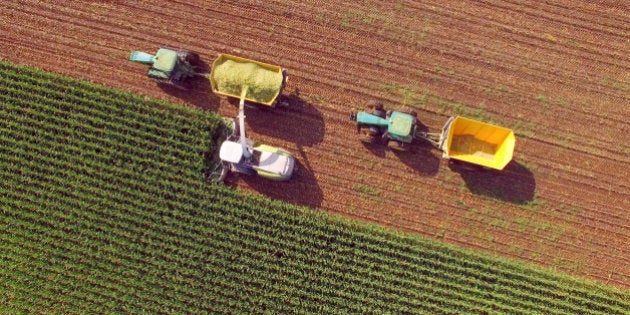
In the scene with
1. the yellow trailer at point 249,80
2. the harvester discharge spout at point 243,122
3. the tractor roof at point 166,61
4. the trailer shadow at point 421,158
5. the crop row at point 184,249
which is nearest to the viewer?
the harvester discharge spout at point 243,122

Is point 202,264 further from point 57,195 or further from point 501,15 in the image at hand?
point 501,15

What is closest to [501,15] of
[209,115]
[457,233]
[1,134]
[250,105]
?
[457,233]

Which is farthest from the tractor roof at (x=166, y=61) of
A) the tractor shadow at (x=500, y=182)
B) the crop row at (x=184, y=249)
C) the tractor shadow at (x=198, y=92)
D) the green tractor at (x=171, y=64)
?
the tractor shadow at (x=500, y=182)

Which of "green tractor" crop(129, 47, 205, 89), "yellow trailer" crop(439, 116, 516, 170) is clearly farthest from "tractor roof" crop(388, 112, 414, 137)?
"green tractor" crop(129, 47, 205, 89)

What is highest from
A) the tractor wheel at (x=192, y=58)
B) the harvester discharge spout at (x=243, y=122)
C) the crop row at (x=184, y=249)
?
the tractor wheel at (x=192, y=58)

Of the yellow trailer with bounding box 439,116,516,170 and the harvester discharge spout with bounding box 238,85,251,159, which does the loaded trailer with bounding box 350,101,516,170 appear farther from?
the harvester discharge spout with bounding box 238,85,251,159

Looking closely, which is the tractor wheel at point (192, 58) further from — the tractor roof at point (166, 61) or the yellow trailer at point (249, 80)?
the yellow trailer at point (249, 80)
